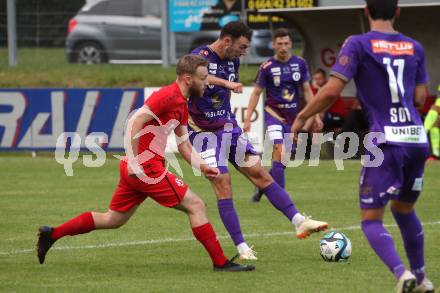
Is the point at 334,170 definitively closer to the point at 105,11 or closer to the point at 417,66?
the point at 105,11

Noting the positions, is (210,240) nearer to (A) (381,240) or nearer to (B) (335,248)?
(B) (335,248)

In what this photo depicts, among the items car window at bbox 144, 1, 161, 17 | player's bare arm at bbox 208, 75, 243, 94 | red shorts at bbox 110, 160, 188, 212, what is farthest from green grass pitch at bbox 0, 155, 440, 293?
car window at bbox 144, 1, 161, 17

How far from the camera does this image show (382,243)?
720cm

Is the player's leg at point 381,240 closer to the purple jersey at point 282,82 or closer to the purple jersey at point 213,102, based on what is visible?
the purple jersey at point 213,102

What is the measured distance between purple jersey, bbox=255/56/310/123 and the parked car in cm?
1016

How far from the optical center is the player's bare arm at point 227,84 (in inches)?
371

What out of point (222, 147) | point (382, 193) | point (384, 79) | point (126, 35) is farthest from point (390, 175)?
point (126, 35)

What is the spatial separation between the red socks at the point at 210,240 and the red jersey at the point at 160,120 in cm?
61

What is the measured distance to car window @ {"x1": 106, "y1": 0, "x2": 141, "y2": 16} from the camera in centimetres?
2473

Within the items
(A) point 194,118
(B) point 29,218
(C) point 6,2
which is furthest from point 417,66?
(C) point 6,2

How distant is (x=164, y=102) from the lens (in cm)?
862

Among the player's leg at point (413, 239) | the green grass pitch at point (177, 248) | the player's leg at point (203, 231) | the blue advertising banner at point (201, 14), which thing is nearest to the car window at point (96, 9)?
the blue advertising banner at point (201, 14)

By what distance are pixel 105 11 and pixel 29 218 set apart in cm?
1311

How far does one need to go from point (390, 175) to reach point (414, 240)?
652 millimetres
